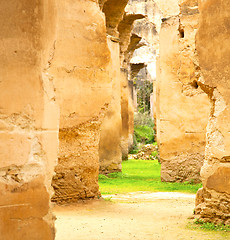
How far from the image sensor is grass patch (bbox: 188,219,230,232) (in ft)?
13.1

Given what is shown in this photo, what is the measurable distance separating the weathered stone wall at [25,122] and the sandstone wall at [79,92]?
331cm

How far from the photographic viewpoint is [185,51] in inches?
327

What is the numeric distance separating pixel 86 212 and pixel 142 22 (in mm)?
17714

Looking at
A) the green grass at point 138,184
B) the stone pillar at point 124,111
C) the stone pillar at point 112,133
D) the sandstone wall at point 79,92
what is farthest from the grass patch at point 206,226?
the stone pillar at point 124,111

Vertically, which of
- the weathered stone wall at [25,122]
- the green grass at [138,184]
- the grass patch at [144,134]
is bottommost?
the green grass at [138,184]

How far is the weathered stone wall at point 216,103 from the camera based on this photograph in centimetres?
409

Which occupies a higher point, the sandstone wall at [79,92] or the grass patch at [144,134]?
the sandstone wall at [79,92]

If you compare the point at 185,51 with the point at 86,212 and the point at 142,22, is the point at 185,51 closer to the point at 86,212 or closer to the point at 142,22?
the point at 86,212

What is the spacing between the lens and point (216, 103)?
4211mm

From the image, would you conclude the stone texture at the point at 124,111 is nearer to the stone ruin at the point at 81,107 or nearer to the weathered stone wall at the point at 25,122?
the stone ruin at the point at 81,107

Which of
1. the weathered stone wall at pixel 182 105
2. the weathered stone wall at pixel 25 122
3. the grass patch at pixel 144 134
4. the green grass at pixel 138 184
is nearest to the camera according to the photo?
the weathered stone wall at pixel 25 122

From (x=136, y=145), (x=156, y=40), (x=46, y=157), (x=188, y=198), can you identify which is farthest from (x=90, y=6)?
(x=156, y=40)

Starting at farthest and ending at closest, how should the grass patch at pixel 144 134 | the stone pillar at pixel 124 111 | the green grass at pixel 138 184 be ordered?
the grass patch at pixel 144 134 < the stone pillar at pixel 124 111 < the green grass at pixel 138 184

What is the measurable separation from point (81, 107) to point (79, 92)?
23cm
